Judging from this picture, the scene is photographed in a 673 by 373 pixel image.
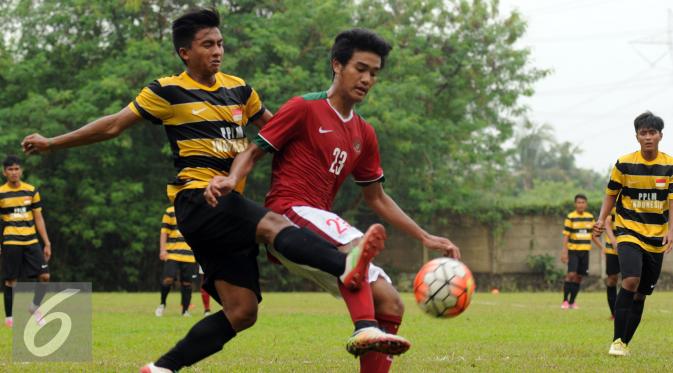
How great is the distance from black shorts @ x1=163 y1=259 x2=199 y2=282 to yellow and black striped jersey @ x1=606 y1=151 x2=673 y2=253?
818cm

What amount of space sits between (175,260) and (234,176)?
35.2 feet

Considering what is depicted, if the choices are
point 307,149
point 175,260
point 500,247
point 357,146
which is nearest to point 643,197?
point 357,146

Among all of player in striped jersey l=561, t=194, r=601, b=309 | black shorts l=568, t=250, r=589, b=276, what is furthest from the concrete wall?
black shorts l=568, t=250, r=589, b=276

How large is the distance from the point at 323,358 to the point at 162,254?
7.61 m

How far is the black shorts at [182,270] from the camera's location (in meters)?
16.1

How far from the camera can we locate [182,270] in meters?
16.2

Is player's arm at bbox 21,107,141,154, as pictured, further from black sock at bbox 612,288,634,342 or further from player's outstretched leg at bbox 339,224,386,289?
black sock at bbox 612,288,634,342

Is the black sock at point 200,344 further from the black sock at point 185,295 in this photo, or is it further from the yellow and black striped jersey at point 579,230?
the yellow and black striped jersey at point 579,230

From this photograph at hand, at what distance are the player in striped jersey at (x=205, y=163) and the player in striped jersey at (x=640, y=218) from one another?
4.51m

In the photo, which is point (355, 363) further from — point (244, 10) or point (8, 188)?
point (244, 10)

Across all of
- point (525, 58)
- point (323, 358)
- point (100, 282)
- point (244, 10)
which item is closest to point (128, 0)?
point (244, 10)

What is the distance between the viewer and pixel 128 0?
27.7 metres

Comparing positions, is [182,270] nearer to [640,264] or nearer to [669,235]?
[640,264]

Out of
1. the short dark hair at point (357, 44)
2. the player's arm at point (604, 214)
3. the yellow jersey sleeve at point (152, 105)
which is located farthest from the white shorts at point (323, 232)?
the player's arm at point (604, 214)
